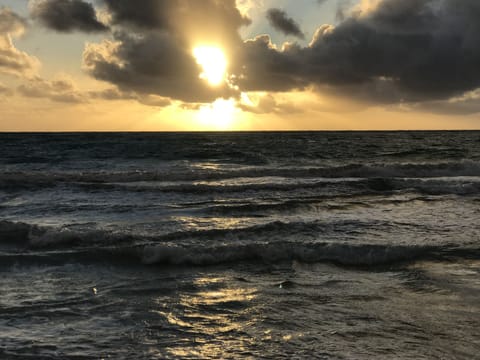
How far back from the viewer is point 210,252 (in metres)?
9.55

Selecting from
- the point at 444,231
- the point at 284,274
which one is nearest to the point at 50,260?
the point at 284,274

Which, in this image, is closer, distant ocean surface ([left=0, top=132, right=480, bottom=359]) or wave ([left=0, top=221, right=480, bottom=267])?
distant ocean surface ([left=0, top=132, right=480, bottom=359])

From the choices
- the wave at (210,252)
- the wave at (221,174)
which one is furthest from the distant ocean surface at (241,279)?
the wave at (221,174)

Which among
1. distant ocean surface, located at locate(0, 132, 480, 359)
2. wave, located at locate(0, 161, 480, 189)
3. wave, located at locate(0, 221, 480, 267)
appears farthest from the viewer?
wave, located at locate(0, 161, 480, 189)

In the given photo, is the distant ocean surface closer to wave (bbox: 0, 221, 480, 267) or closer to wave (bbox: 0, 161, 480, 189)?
wave (bbox: 0, 221, 480, 267)

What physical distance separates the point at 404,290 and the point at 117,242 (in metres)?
6.48

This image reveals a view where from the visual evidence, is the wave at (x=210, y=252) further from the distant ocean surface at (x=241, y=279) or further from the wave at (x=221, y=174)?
the wave at (x=221, y=174)

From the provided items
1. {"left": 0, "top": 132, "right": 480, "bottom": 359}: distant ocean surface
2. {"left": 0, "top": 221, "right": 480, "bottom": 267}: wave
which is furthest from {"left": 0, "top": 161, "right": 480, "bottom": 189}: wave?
{"left": 0, "top": 221, "right": 480, "bottom": 267}: wave

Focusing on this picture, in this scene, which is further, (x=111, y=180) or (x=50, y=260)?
(x=111, y=180)

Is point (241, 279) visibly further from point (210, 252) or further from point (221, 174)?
point (221, 174)

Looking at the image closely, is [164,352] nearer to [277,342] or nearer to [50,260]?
[277,342]

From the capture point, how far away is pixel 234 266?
8984mm

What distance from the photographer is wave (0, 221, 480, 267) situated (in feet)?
30.5

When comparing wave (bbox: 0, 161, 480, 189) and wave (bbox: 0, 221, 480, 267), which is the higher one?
wave (bbox: 0, 161, 480, 189)
